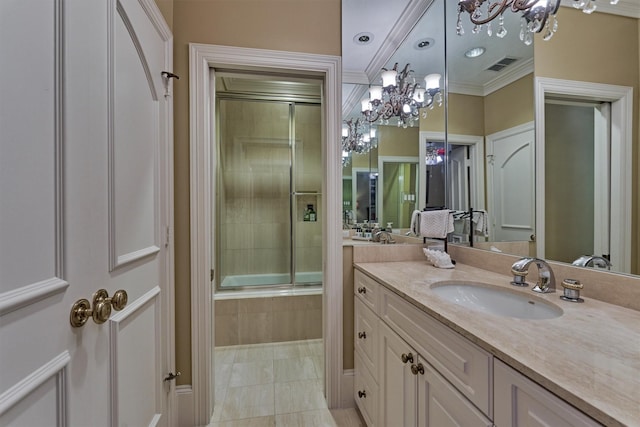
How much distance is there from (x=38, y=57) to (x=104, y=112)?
24 cm

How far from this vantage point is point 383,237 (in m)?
1.96

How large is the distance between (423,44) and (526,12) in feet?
2.52

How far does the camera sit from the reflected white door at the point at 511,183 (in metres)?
1.25

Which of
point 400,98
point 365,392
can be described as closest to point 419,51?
point 400,98

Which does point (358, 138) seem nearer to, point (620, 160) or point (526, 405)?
point (620, 160)

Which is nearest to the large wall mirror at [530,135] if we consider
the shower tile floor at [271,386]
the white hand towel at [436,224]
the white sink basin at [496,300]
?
the white hand towel at [436,224]

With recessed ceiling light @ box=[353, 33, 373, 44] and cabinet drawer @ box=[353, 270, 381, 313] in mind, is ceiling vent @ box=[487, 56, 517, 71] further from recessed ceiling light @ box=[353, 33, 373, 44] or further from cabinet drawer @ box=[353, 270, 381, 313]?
cabinet drawer @ box=[353, 270, 381, 313]

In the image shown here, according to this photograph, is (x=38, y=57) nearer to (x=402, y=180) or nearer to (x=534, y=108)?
(x=534, y=108)

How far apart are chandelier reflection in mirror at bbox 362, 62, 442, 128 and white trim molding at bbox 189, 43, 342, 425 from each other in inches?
24.6

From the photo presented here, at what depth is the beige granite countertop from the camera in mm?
450

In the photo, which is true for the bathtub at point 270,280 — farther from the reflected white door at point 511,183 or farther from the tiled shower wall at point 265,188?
the reflected white door at point 511,183

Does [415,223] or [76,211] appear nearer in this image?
[76,211]

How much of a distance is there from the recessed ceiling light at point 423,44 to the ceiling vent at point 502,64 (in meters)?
0.54

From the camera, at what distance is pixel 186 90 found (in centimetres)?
147
